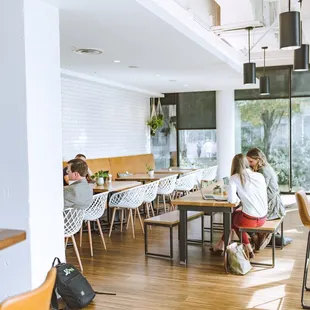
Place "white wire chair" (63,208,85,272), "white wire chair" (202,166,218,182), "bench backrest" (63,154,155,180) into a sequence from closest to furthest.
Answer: "white wire chair" (63,208,85,272) → "bench backrest" (63,154,155,180) → "white wire chair" (202,166,218,182)

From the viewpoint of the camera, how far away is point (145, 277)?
476 cm

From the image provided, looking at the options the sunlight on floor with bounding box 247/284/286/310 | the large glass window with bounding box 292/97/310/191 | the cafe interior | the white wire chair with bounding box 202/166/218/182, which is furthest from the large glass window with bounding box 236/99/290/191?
the sunlight on floor with bounding box 247/284/286/310

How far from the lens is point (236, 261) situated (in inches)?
189

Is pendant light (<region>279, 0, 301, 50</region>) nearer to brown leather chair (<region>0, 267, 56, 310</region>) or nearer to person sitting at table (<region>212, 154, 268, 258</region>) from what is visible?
person sitting at table (<region>212, 154, 268, 258</region>)

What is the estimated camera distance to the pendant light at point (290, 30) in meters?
3.50

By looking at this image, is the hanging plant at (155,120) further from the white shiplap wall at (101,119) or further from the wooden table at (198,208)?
the wooden table at (198,208)

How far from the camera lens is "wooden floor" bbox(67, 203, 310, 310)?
3998 mm

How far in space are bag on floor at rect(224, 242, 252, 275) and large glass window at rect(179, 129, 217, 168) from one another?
709 centimetres

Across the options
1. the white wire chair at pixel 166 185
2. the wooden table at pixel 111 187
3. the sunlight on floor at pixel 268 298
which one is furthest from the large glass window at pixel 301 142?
the sunlight on floor at pixel 268 298

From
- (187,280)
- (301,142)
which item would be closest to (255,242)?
(187,280)

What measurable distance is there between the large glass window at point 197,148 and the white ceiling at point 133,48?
2.31 m

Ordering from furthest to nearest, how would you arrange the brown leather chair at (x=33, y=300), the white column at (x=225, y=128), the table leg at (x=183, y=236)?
the white column at (x=225, y=128)
the table leg at (x=183, y=236)
the brown leather chair at (x=33, y=300)

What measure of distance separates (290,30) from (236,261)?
259 cm

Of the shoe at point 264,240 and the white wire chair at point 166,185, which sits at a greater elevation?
the white wire chair at point 166,185
